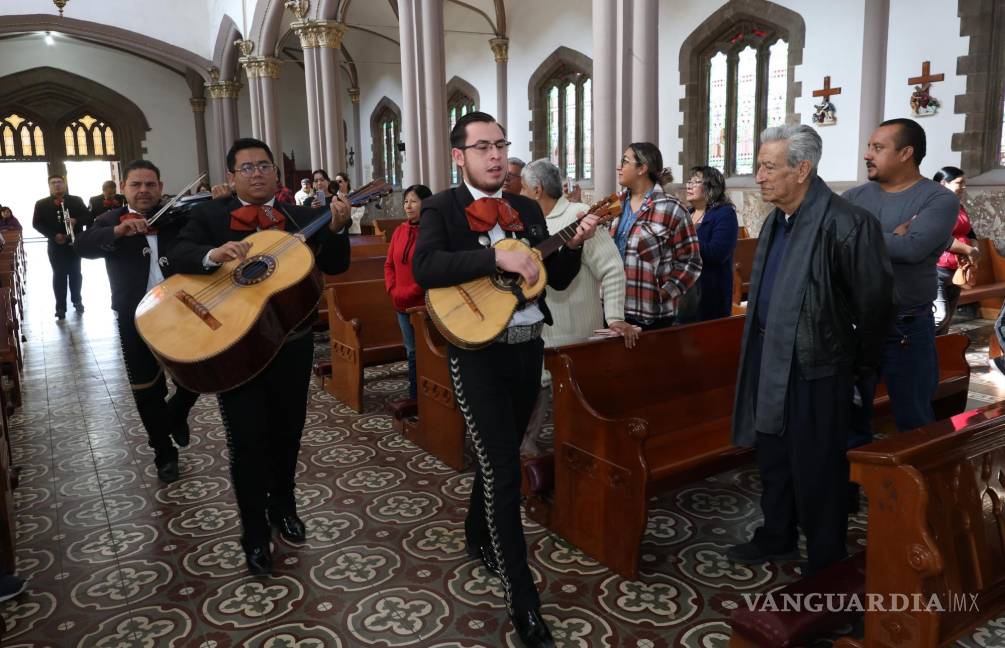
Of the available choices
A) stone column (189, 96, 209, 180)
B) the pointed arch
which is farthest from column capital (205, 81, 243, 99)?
the pointed arch

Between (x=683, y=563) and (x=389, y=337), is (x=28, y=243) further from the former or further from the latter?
(x=683, y=563)

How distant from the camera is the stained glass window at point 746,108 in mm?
10992

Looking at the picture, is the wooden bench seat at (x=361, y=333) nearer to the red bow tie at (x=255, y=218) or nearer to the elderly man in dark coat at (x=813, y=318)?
the red bow tie at (x=255, y=218)

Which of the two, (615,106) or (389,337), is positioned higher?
(615,106)

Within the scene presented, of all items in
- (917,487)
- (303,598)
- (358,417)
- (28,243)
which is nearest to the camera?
(917,487)

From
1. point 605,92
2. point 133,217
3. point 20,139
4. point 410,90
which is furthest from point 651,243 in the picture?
point 20,139

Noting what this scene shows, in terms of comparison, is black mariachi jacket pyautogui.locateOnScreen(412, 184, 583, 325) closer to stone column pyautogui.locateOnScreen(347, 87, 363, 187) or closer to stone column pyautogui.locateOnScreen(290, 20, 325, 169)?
stone column pyautogui.locateOnScreen(290, 20, 325, 169)

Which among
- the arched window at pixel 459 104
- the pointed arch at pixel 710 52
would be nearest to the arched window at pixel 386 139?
the arched window at pixel 459 104

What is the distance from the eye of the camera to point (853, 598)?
7.41 ft

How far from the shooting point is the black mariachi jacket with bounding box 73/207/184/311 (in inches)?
149

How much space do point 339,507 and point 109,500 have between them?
1233mm

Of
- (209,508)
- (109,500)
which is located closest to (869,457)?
(209,508)

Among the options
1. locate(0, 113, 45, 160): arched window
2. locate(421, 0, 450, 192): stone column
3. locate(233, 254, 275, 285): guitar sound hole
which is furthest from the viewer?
locate(0, 113, 45, 160): arched window

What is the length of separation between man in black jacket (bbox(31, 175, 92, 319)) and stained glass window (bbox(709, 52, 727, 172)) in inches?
350
